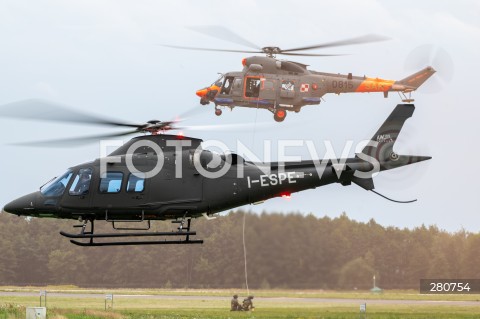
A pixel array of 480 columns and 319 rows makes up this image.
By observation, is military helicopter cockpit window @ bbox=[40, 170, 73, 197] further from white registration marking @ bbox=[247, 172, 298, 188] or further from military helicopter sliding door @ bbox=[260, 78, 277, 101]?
military helicopter sliding door @ bbox=[260, 78, 277, 101]

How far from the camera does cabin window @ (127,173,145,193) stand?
24828 millimetres

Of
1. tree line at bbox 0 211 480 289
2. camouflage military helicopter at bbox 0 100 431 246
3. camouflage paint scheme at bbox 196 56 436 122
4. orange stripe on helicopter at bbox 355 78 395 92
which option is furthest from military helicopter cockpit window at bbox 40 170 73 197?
orange stripe on helicopter at bbox 355 78 395 92

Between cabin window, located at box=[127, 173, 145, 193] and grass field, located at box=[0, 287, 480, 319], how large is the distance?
608cm

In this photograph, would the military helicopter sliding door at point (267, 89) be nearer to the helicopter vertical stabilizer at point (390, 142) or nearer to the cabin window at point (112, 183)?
the helicopter vertical stabilizer at point (390, 142)

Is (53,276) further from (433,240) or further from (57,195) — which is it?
(57,195)

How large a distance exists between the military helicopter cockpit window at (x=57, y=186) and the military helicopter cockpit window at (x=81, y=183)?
28cm

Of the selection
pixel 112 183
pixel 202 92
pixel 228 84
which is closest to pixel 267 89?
pixel 228 84

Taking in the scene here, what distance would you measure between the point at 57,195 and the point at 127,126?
8.78 ft

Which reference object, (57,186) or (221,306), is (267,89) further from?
(57,186)

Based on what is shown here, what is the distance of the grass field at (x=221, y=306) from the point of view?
36.2 m

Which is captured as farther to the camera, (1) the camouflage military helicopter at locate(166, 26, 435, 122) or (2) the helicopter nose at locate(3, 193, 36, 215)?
(1) the camouflage military helicopter at locate(166, 26, 435, 122)

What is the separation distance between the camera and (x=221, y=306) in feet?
148

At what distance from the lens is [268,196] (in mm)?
25078

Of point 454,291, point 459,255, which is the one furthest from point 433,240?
point 454,291
